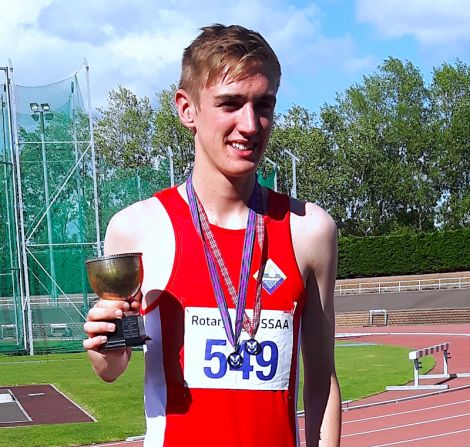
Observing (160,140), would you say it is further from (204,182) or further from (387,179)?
(204,182)

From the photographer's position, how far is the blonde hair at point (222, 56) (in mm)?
2197

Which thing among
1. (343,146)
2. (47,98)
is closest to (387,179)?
(343,146)

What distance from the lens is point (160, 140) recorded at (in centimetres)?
5709

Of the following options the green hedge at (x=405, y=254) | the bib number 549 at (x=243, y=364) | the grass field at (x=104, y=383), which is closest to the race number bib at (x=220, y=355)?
the bib number 549 at (x=243, y=364)

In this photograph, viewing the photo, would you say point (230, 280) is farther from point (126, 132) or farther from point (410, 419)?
point (126, 132)

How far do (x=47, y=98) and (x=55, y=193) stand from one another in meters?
2.35

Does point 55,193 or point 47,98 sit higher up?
point 47,98

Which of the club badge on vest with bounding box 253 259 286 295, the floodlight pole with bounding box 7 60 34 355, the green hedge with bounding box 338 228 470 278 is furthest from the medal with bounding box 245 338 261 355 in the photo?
the green hedge with bounding box 338 228 470 278

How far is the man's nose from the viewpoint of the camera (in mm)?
2191

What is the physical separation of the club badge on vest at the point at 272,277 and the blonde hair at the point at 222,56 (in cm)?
41

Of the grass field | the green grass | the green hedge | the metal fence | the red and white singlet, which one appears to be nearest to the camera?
the red and white singlet

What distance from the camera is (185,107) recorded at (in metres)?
2.35

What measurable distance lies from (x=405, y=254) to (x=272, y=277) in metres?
44.2

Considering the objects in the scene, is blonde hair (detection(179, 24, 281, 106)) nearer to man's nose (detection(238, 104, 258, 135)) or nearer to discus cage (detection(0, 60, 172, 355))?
man's nose (detection(238, 104, 258, 135))
